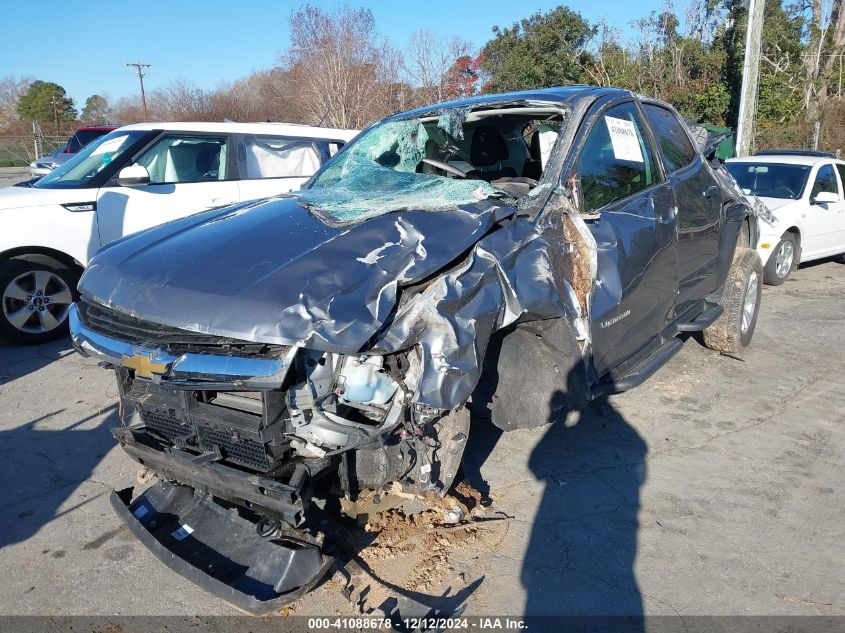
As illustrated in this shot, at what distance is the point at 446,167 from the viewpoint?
4.17 m

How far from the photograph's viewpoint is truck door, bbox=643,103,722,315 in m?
4.51

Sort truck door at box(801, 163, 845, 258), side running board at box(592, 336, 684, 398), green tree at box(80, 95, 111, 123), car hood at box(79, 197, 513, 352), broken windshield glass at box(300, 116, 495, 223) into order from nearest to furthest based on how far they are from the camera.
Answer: car hood at box(79, 197, 513, 352), broken windshield glass at box(300, 116, 495, 223), side running board at box(592, 336, 684, 398), truck door at box(801, 163, 845, 258), green tree at box(80, 95, 111, 123)

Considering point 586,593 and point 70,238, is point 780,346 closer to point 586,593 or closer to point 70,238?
point 586,593

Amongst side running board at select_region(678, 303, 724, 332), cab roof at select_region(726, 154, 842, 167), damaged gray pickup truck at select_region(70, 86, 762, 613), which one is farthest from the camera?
cab roof at select_region(726, 154, 842, 167)

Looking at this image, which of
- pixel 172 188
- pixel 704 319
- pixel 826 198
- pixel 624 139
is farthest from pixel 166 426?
pixel 826 198

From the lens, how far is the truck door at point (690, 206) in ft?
14.8

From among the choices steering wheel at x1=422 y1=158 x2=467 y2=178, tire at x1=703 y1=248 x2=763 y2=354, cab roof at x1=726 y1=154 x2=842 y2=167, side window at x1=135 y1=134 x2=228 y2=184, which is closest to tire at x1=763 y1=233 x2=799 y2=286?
cab roof at x1=726 y1=154 x2=842 y2=167

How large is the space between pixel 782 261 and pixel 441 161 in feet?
21.3

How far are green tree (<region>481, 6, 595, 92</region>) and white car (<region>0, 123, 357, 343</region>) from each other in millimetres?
18750

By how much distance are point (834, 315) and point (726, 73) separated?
673 inches

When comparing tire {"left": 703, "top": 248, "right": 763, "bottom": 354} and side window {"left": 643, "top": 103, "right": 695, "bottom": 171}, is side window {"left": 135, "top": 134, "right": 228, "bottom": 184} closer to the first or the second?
side window {"left": 643, "top": 103, "right": 695, "bottom": 171}

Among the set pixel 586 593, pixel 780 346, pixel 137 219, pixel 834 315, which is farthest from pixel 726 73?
pixel 586 593

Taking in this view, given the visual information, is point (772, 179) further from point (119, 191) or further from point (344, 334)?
point (344, 334)

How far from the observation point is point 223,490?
8.98 feet
